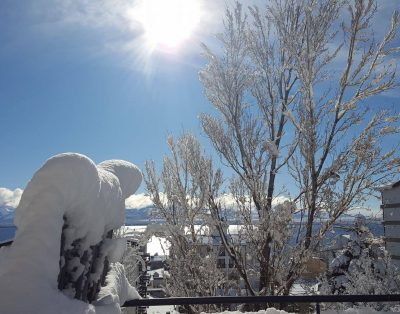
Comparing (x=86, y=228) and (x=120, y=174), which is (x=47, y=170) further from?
(x=120, y=174)

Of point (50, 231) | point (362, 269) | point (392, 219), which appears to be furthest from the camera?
point (392, 219)

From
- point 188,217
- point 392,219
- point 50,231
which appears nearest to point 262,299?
point 50,231

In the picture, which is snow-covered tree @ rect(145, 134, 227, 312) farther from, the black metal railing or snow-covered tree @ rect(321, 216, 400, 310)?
the black metal railing

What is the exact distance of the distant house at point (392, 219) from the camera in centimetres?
1373

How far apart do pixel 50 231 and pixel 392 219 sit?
14565 mm

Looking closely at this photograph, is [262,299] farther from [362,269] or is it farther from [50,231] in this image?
[362,269]

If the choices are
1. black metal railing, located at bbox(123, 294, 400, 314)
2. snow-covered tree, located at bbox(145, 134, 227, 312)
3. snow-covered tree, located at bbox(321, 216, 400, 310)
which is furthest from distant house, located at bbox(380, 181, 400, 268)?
black metal railing, located at bbox(123, 294, 400, 314)

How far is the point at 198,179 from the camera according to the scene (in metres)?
9.59

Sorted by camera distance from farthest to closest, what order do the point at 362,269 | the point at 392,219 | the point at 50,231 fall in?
the point at 392,219 → the point at 362,269 → the point at 50,231

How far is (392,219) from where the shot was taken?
1405 centimetres

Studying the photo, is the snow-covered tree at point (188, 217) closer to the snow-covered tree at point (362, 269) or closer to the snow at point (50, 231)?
the snow-covered tree at point (362, 269)

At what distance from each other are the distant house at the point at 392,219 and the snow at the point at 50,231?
13.6 meters

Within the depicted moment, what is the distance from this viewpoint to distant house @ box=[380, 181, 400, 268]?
1373cm

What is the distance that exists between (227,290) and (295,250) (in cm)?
293
